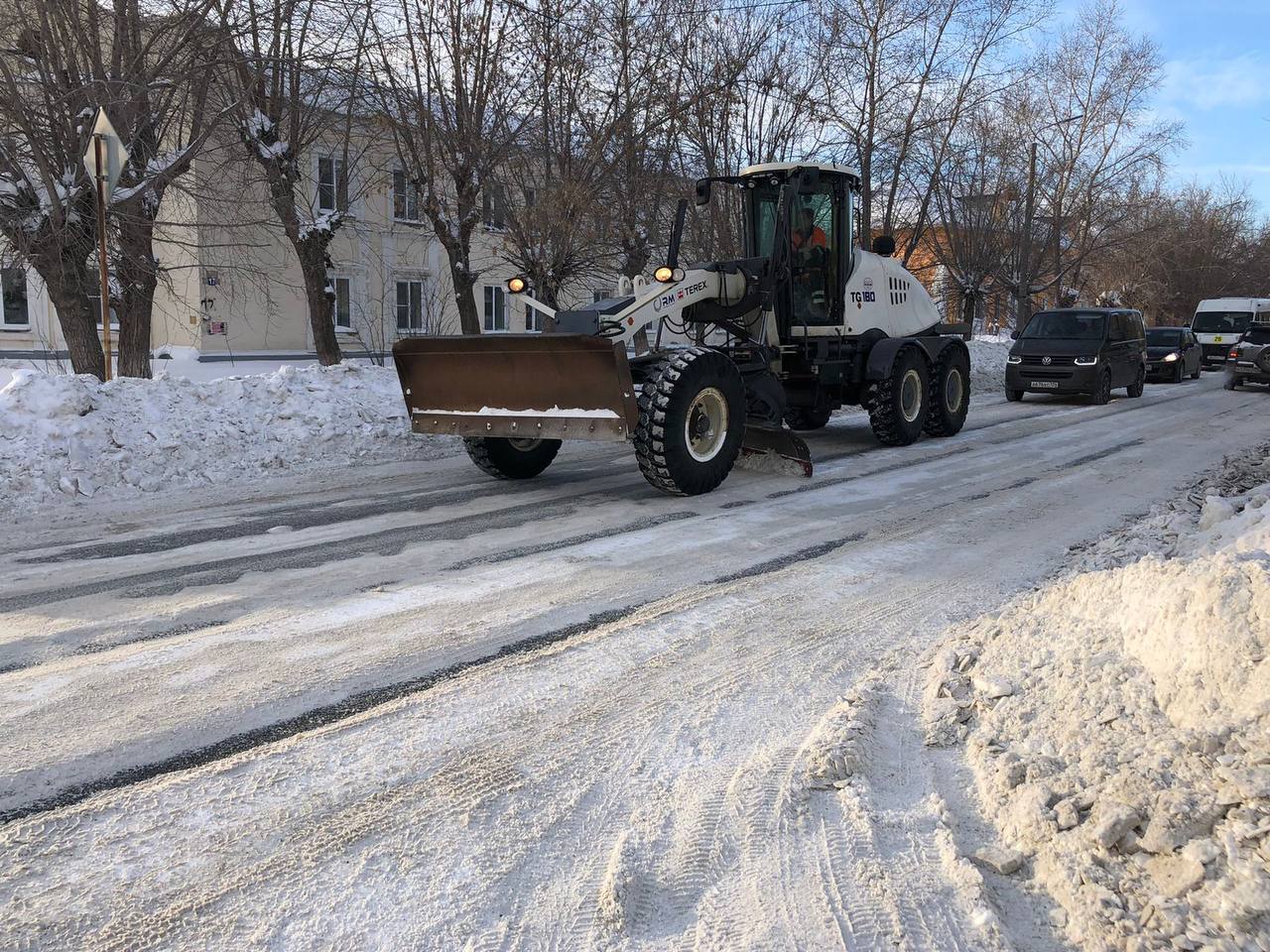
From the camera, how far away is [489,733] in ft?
11.6

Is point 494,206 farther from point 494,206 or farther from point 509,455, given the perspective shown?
point 509,455

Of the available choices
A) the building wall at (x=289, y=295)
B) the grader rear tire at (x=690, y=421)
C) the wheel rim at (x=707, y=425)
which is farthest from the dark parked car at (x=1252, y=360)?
the wheel rim at (x=707, y=425)

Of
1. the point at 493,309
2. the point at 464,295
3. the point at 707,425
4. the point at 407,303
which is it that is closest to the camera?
the point at 707,425

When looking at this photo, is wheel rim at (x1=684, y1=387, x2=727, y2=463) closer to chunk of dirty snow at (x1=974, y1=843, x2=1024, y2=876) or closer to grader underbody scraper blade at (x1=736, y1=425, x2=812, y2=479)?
grader underbody scraper blade at (x1=736, y1=425, x2=812, y2=479)

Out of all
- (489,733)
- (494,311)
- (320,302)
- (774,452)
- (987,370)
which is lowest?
(489,733)

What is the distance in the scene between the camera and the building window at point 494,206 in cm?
1594

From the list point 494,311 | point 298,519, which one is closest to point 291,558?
point 298,519

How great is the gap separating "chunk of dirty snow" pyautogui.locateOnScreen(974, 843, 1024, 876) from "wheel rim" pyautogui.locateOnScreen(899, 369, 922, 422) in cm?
922

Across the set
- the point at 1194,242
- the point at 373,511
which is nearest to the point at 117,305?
the point at 373,511

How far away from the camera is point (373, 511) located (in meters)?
7.39

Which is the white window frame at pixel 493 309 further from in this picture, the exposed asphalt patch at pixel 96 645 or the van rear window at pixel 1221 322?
the exposed asphalt patch at pixel 96 645

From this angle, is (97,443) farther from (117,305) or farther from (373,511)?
(117,305)

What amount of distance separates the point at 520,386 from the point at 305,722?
4.61 m

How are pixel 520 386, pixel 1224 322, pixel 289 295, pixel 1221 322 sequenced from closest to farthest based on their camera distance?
pixel 520 386 < pixel 289 295 < pixel 1224 322 < pixel 1221 322
